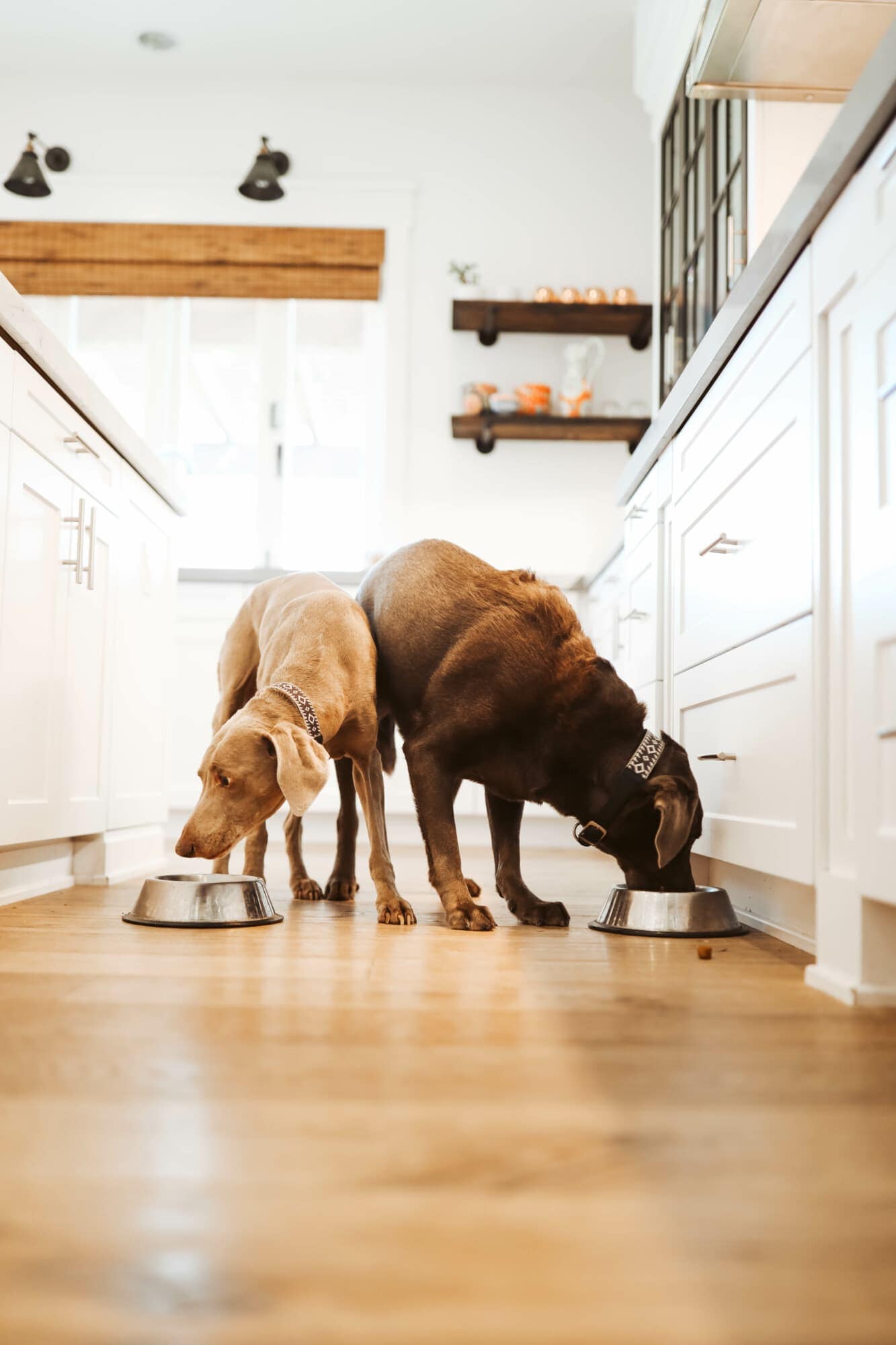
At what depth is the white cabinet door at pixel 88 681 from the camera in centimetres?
285

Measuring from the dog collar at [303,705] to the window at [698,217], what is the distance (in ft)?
6.97

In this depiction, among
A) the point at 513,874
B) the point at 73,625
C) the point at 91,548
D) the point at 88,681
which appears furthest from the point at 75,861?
the point at 513,874

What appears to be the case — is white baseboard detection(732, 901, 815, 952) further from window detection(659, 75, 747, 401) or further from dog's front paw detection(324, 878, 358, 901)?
window detection(659, 75, 747, 401)

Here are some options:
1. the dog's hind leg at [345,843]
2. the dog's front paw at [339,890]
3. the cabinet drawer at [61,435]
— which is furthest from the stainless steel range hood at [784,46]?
the dog's front paw at [339,890]

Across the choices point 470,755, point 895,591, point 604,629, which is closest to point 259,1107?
point 895,591

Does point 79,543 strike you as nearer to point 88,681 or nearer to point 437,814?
point 88,681

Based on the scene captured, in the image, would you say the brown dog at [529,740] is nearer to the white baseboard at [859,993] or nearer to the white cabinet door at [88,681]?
the white baseboard at [859,993]

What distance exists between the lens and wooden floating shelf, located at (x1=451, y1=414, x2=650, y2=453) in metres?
5.88

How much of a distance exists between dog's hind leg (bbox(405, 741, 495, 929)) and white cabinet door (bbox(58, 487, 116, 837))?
3.03ft

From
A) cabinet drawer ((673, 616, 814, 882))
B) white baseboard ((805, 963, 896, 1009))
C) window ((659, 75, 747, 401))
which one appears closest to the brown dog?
cabinet drawer ((673, 616, 814, 882))

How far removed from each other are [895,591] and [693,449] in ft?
Answer: 4.71

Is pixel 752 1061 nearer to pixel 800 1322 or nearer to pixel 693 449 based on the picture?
pixel 800 1322

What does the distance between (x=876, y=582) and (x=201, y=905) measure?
4.77ft

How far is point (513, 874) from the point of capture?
2.60m
